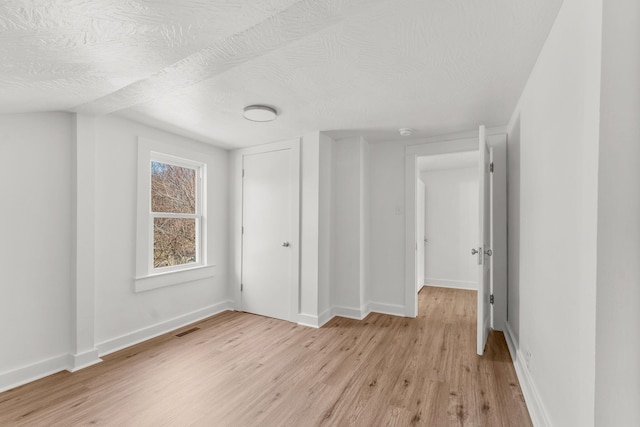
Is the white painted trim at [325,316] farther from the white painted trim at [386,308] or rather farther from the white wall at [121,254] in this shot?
the white wall at [121,254]

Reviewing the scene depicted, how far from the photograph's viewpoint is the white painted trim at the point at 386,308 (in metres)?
3.71

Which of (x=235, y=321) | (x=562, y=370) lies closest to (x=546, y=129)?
(x=562, y=370)

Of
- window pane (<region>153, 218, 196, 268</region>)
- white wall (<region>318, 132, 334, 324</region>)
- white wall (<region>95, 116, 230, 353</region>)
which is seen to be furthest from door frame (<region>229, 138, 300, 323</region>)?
white wall (<region>95, 116, 230, 353</region>)

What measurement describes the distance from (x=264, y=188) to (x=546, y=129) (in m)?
2.98

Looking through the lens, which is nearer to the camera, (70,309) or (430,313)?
(70,309)

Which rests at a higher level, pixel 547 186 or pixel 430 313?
→ pixel 547 186

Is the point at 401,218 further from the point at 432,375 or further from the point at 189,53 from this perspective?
the point at 189,53

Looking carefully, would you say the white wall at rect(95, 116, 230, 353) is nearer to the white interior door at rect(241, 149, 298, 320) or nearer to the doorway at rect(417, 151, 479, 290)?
the white interior door at rect(241, 149, 298, 320)

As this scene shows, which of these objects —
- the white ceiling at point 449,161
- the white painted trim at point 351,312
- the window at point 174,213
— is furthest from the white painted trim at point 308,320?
the white ceiling at point 449,161

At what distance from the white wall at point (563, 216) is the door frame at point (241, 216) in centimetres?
229

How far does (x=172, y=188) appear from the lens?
3488mm

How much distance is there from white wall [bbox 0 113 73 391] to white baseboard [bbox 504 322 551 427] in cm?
346

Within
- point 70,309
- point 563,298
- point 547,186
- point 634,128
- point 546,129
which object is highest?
point 546,129

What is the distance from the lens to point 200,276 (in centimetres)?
368
